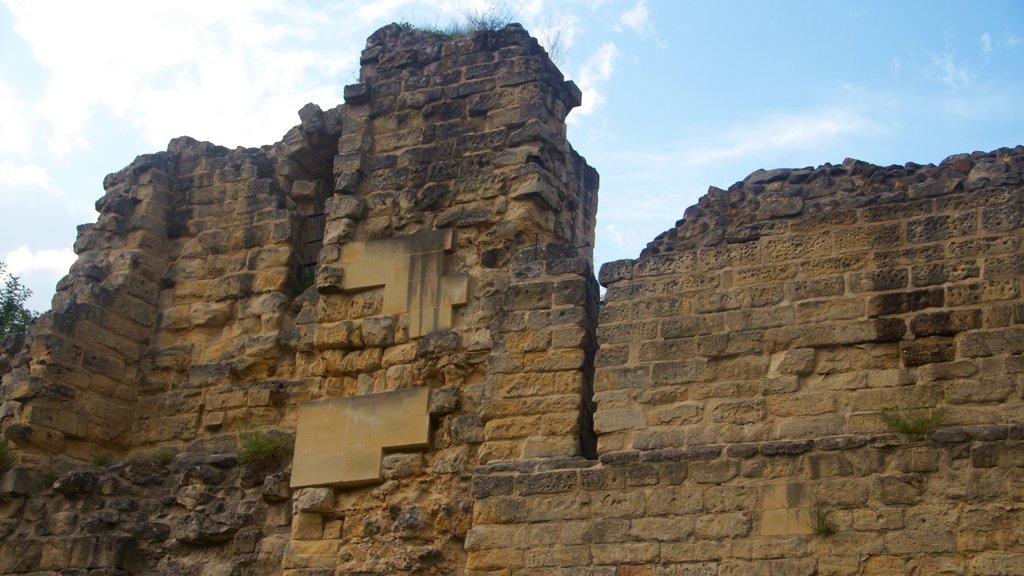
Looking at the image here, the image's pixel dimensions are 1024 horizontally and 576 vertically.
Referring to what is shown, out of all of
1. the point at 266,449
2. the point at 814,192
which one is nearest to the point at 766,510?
the point at 814,192

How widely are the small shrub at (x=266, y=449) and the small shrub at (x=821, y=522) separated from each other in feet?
12.9

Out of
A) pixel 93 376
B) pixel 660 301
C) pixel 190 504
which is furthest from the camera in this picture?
pixel 93 376

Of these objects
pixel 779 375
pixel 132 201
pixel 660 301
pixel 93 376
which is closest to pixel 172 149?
pixel 132 201

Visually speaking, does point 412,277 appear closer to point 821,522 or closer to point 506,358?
point 506,358

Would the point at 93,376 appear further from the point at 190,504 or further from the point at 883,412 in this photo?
the point at 883,412

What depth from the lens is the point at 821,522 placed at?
781 cm

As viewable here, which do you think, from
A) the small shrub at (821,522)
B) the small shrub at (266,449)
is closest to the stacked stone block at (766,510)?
the small shrub at (821,522)

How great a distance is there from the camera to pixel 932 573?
24.6ft

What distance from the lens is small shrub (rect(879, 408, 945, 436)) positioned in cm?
782

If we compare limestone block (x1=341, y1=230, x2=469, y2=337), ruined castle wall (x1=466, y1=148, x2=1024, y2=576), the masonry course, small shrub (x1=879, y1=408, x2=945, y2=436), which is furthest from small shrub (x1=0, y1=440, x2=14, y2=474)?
small shrub (x1=879, y1=408, x2=945, y2=436)

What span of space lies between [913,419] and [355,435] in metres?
3.64

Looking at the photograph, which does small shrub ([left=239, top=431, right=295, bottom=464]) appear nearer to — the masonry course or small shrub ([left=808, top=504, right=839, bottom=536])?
the masonry course

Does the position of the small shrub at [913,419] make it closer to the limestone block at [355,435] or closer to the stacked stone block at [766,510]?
the stacked stone block at [766,510]

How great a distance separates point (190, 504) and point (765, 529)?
4.36 metres
